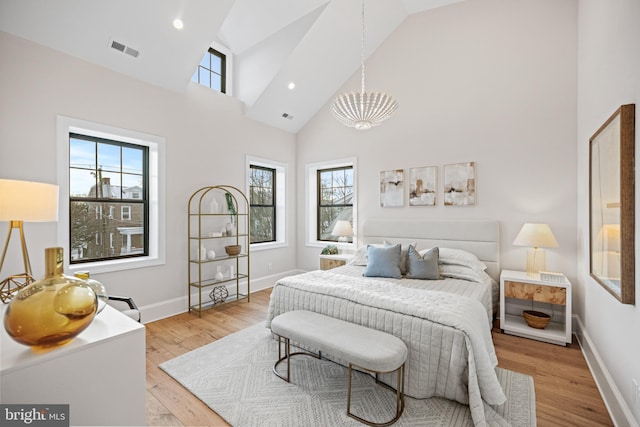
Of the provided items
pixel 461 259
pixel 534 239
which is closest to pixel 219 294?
pixel 461 259

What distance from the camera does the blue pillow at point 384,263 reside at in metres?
3.26

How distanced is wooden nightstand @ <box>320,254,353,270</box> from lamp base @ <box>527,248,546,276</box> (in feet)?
7.39

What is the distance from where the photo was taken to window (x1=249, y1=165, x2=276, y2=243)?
4.96 meters

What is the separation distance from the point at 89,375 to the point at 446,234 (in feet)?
12.4

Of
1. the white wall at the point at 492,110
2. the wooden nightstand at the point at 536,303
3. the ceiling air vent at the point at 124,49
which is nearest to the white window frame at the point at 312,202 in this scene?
the white wall at the point at 492,110

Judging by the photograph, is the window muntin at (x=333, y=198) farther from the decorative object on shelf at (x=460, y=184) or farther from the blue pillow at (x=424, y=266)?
the blue pillow at (x=424, y=266)

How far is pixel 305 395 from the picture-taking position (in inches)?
81.7

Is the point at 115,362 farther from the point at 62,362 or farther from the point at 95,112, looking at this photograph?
the point at 95,112

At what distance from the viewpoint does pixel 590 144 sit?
250 cm

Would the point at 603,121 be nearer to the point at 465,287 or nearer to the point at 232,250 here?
the point at 465,287

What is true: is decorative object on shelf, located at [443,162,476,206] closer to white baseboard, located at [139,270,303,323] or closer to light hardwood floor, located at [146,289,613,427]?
light hardwood floor, located at [146,289,613,427]

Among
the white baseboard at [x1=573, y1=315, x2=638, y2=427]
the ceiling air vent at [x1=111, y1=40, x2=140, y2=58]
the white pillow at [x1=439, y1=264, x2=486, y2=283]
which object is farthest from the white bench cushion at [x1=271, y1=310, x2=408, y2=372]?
the ceiling air vent at [x1=111, y1=40, x2=140, y2=58]

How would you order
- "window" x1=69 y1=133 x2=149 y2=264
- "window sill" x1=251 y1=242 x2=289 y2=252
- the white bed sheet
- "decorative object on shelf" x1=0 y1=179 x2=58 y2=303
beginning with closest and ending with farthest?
1. "decorative object on shelf" x1=0 y1=179 x2=58 y2=303
2. the white bed sheet
3. "window" x1=69 y1=133 x2=149 y2=264
4. "window sill" x1=251 y1=242 x2=289 y2=252

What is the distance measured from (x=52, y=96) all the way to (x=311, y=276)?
3085mm
